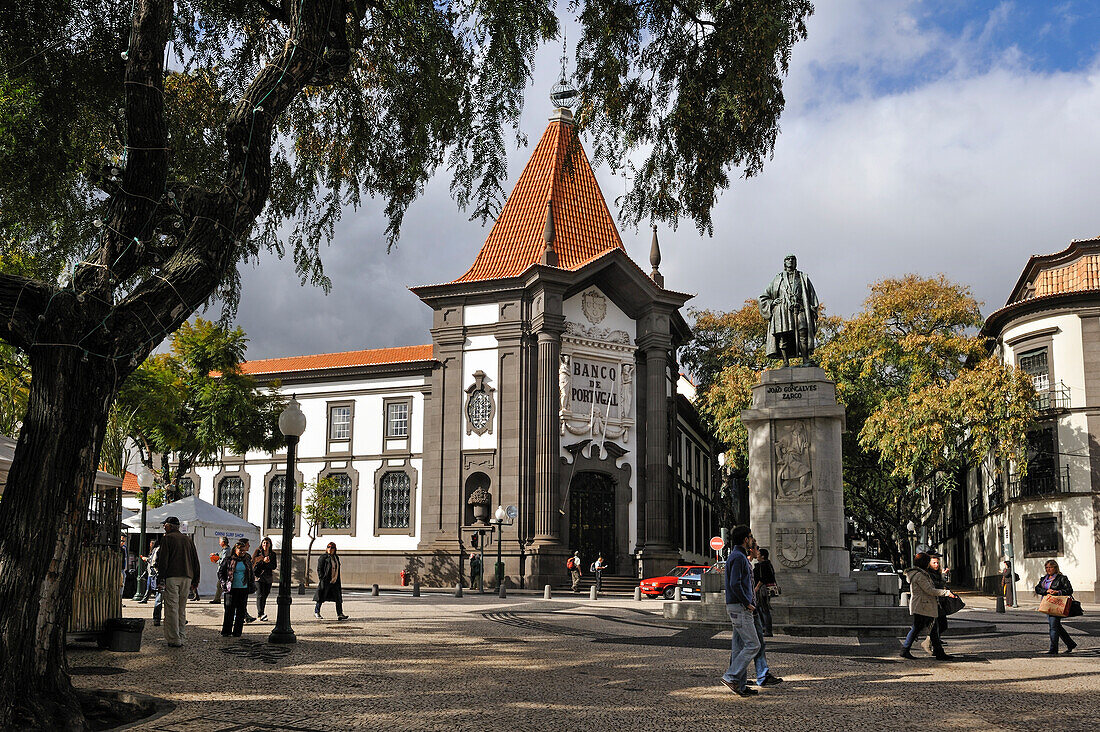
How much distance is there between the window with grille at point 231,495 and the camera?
49.0 metres

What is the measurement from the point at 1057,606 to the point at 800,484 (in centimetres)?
552

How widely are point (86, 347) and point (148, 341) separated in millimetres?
566

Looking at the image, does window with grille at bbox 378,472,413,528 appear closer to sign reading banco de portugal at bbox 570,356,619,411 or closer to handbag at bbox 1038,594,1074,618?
sign reading banco de portugal at bbox 570,356,619,411

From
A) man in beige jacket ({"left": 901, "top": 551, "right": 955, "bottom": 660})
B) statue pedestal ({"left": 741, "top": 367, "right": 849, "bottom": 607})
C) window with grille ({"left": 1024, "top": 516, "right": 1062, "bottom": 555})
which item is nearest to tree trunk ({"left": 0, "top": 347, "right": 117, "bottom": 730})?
man in beige jacket ({"left": 901, "top": 551, "right": 955, "bottom": 660})

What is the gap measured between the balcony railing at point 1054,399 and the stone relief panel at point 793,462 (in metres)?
23.4

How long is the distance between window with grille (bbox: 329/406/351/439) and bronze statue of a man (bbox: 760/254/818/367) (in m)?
30.4

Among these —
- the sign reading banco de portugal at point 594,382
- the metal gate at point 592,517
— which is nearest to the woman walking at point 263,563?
the metal gate at point 592,517

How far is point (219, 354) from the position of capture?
3425 cm

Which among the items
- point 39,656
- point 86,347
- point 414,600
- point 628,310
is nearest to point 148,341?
point 86,347

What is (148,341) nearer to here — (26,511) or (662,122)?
(26,511)

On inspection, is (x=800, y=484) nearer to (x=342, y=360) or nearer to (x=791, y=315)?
(x=791, y=315)

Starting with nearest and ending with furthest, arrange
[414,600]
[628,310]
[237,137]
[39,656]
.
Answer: [39,656]
[237,137]
[414,600]
[628,310]

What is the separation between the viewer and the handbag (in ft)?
45.8

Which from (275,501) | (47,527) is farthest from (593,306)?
(47,527)
